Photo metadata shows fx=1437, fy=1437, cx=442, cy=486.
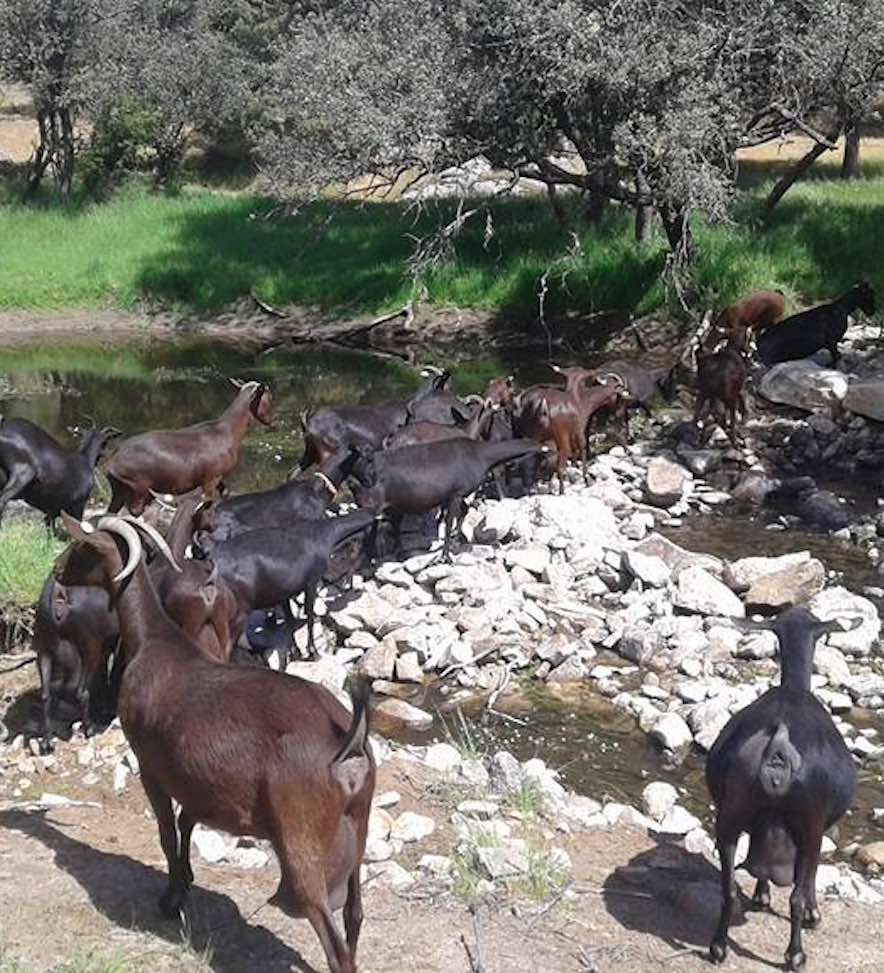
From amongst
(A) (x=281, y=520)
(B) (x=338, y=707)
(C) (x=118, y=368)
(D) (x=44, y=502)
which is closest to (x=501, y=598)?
(A) (x=281, y=520)

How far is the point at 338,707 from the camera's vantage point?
5.38 m

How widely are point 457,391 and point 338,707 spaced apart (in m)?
13.8

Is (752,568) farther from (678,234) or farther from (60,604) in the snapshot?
(678,234)

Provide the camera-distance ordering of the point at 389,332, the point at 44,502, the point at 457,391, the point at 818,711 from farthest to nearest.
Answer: the point at 389,332 → the point at 457,391 → the point at 44,502 → the point at 818,711

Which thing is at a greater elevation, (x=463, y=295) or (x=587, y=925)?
(x=587, y=925)

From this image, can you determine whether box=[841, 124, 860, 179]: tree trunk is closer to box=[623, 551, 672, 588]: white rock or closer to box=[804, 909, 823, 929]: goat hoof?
box=[623, 551, 672, 588]: white rock

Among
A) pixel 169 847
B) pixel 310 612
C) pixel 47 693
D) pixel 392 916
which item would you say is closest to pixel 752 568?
pixel 310 612

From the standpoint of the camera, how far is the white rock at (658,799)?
25.1 feet

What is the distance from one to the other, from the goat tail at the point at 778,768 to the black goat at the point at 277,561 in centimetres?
392

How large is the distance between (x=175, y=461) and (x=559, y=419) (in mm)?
3878

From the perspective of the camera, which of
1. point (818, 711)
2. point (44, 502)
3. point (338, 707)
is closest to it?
point (338, 707)

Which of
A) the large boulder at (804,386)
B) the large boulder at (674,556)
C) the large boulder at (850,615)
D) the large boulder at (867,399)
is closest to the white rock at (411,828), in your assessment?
the large boulder at (850,615)

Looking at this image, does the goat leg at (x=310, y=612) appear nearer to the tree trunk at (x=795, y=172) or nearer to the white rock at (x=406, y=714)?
the white rock at (x=406, y=714)

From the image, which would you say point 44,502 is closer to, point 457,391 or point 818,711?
point 818,711
